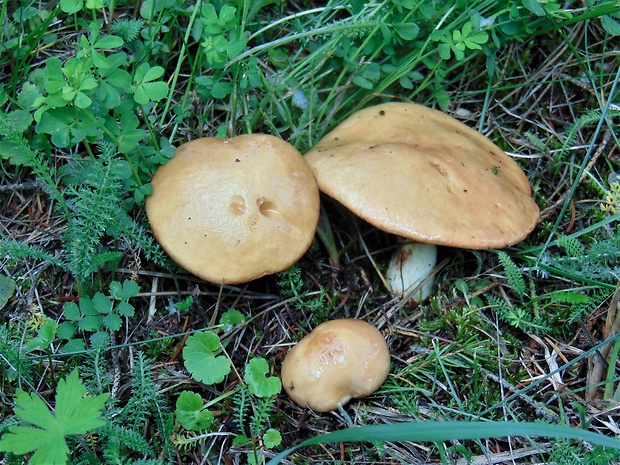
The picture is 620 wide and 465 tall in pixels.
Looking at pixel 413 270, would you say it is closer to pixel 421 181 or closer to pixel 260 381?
pixel 421 181

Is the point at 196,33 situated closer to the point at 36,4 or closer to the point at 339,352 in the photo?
the point at 36,4

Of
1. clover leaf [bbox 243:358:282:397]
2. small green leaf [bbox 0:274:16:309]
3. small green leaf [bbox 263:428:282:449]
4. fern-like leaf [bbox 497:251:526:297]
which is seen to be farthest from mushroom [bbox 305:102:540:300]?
small green leaf [bbox 0:274:16:309]

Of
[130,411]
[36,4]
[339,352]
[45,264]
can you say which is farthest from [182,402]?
[36,4]

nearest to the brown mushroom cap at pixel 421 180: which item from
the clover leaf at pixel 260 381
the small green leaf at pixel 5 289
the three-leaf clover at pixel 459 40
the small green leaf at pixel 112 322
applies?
the three-leaf clover at pixel 459 40

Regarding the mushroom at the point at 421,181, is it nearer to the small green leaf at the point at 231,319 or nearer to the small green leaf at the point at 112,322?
the small green leaf at the point at 231,319

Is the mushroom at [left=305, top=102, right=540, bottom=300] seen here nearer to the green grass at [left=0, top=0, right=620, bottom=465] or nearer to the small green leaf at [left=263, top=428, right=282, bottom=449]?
the green grass at [left=0, top=0, right=620, bottom=465]
